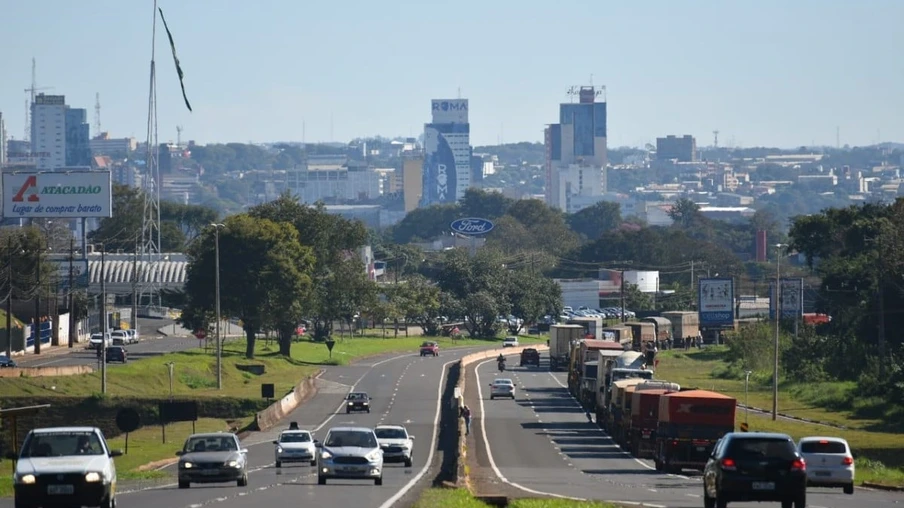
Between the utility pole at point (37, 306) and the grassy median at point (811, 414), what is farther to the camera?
the utility pole at point (37, 306)

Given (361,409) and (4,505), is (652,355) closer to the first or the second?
(361,409)

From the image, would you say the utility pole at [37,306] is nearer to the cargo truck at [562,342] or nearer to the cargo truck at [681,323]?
the cargo truck at [562,342]

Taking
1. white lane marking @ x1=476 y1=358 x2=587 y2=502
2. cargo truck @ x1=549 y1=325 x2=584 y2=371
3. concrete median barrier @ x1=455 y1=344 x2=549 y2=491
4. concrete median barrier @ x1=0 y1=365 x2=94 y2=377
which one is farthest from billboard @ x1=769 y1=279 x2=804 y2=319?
concrete median barrier @ x1=0 y1=365 x2=94 y2=377

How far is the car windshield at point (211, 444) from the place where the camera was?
38.2 meters

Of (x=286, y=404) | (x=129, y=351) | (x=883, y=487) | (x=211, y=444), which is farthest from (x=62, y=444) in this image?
(x=129, y=351)

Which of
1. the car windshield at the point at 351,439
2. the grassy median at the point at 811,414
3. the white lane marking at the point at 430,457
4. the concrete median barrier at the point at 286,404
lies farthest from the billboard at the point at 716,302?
the car windshield at the point at 351,439

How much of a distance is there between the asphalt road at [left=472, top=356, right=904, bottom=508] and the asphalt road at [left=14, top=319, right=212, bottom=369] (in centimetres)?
2327

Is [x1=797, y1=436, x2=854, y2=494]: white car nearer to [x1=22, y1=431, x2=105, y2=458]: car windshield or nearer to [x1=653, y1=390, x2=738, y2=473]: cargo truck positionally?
[x1=653, y1=390, x2=738, y2=473]: cargo truck

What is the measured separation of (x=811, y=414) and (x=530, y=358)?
4349cm

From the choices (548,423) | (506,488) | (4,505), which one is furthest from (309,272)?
(4,505)

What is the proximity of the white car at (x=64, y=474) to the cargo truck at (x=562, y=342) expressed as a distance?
3281 inches

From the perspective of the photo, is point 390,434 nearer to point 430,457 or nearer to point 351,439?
point 430,457

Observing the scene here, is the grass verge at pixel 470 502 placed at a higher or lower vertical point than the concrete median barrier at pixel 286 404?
higher

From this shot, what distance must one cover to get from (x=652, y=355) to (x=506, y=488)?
2237 inches
